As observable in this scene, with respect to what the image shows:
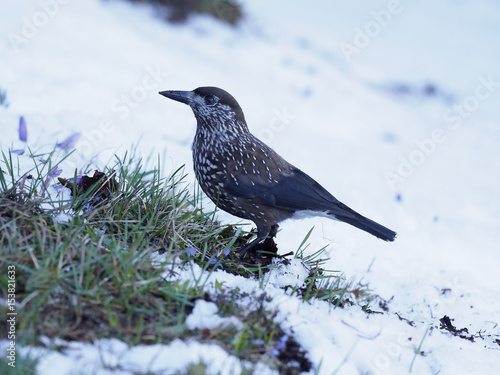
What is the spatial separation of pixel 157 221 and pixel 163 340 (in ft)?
4.01

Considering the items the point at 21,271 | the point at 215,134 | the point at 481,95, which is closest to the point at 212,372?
the point at 21,271

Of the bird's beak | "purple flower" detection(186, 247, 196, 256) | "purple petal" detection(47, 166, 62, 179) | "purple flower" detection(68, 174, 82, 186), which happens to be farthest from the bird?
"purple petal" detection(47, 166, 62, 179)

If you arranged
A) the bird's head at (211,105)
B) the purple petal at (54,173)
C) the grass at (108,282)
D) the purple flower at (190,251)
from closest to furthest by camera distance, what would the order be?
the grass at (108,282) → the purple flower at (190,251) → the purple petal at (54,173) → the bird's head at (211,105)

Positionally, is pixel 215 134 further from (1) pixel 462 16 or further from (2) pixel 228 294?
(1) pixel 462 16

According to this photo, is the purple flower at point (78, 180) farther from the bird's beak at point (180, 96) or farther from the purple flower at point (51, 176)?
the bird's beak at point (180, 96)

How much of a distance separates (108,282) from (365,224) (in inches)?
84.9

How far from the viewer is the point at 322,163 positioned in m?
7.28

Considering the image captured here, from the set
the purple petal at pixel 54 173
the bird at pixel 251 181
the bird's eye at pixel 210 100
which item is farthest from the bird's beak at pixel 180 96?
the purple petal at pixel 54 173

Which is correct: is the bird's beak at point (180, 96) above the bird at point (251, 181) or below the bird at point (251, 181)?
above

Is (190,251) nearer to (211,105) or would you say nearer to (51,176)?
(51,176)

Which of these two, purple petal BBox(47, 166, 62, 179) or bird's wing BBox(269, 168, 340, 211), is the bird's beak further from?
purple petal BBox(47, 166, 62, 179)

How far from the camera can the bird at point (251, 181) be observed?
4.45m

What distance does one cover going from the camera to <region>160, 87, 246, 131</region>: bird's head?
4809 millimetres

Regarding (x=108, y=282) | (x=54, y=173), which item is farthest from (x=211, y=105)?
(x=108, y=282)
